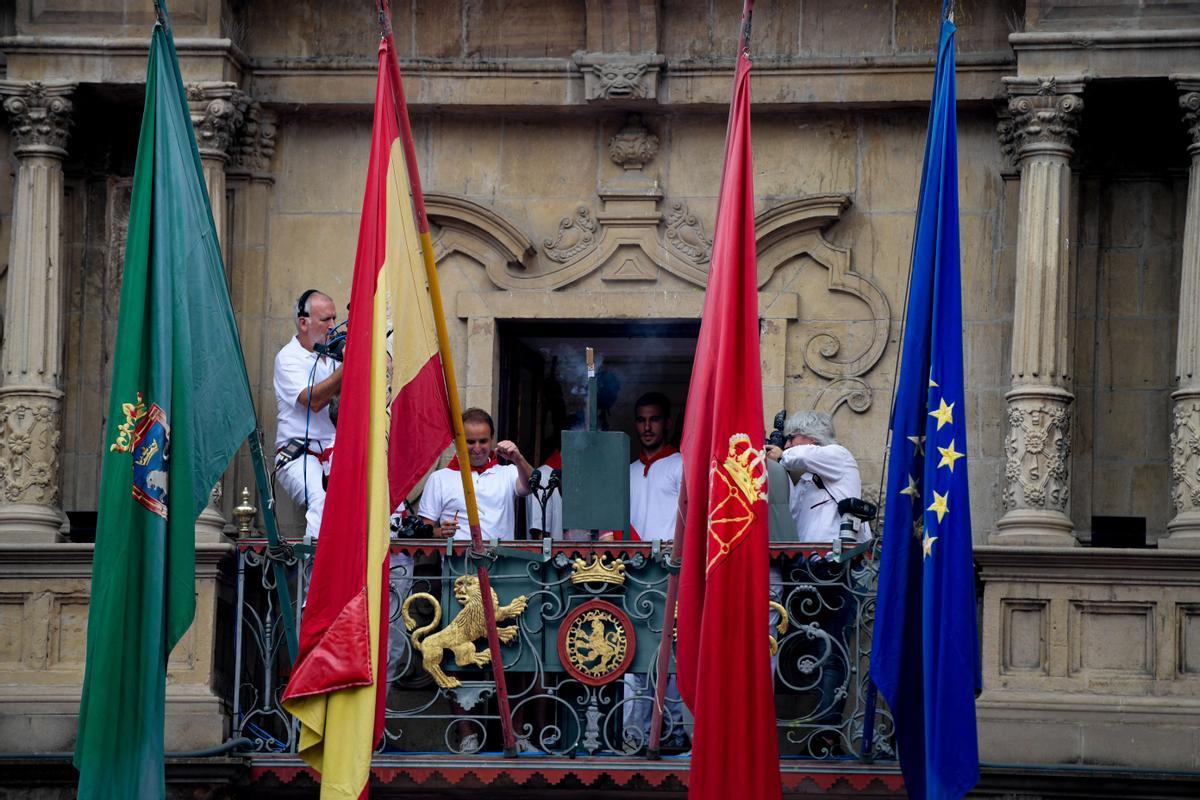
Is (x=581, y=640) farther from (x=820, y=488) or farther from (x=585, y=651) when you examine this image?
(x=820, y=488)

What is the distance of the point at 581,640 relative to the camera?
51.7ft

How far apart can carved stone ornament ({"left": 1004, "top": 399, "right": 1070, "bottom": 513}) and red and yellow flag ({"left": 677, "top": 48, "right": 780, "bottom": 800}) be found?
2.37m

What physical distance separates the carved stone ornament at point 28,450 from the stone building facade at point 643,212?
17 mm

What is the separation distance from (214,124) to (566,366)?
2689mm

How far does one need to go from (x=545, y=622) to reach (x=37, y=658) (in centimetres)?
288

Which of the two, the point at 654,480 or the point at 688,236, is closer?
the point at 654,480

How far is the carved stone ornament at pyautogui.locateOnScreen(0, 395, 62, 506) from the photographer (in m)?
16.6

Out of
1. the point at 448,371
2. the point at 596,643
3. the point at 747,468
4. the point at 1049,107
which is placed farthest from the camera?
the point at 1049,107

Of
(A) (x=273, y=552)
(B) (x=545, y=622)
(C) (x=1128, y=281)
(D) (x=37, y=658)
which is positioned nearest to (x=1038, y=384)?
(C) (x=1128, y=281)

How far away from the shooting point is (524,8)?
17.7m

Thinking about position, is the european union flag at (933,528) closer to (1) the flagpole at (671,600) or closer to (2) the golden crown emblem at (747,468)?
(2) the golden crown emblem at (747,468)

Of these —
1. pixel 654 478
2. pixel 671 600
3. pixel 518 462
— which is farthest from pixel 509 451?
pixel 671 600

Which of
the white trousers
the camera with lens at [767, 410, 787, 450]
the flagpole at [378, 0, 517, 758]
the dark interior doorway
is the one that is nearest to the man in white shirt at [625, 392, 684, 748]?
the camera with lens at [767, 410, 787, 450]

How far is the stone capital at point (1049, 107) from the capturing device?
16578 mm
